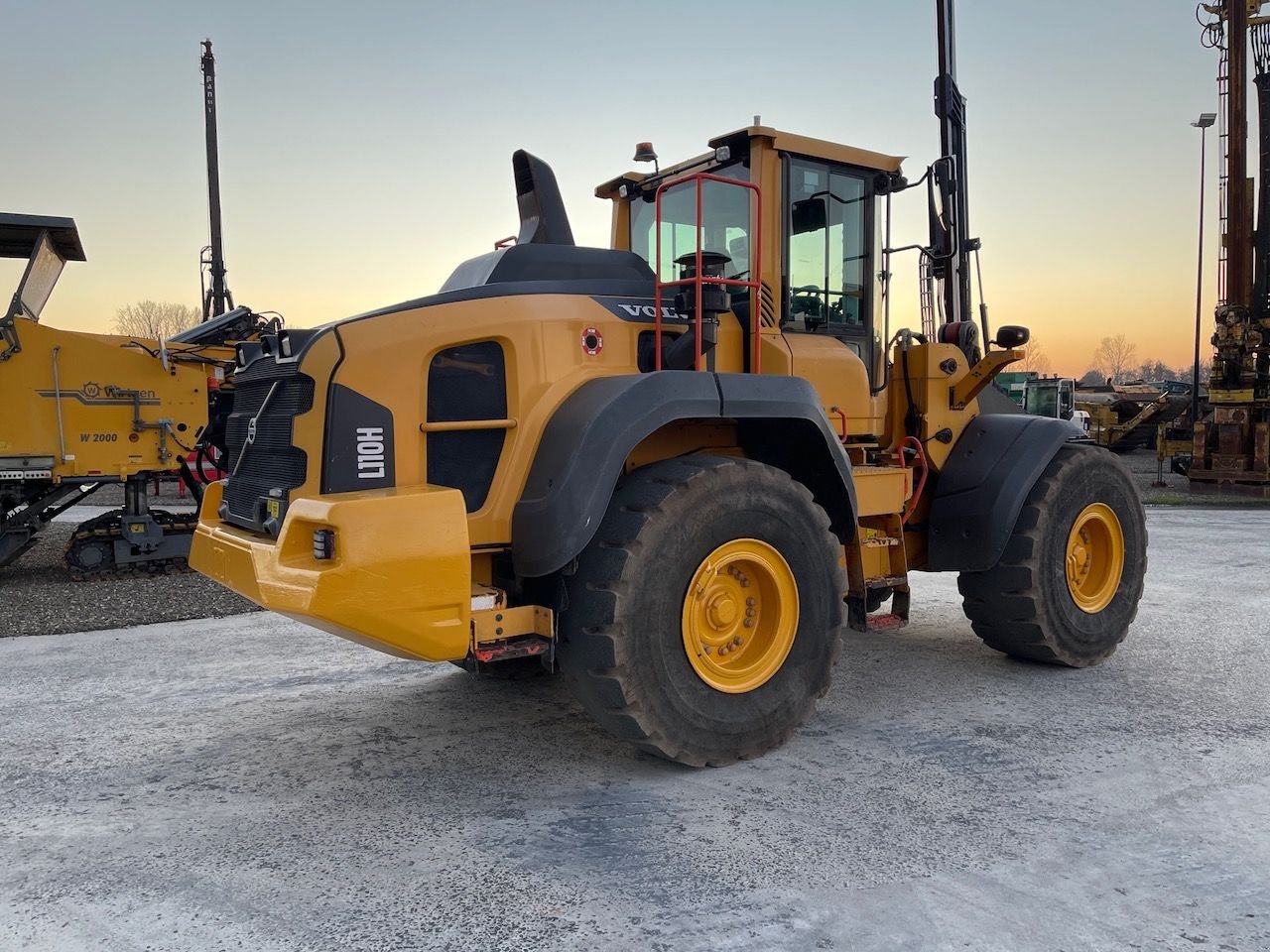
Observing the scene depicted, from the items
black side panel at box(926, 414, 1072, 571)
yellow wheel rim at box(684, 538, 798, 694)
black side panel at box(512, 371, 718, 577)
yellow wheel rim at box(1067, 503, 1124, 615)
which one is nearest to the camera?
black side panel at box(512, 371, 718, 577)

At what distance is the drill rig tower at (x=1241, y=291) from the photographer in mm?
18125

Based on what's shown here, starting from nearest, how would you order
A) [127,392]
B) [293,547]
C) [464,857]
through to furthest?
1. [464,857]
2. [293,547]
3. [127,392]

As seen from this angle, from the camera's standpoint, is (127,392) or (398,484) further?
(127,392)

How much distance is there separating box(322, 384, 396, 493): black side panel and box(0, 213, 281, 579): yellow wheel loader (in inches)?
293

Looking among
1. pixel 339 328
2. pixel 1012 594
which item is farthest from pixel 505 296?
pixel 1012 594

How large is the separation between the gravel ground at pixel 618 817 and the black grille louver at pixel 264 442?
1123 millimetres

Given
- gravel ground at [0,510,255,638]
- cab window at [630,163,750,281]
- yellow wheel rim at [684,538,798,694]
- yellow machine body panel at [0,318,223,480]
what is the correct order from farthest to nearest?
yellow machine body panel at [0,318,223,480]
gravel ground at [0,510,255,638]
cab window at [630,163,750,281]
yellow wheel rim at [684,538,798,694]

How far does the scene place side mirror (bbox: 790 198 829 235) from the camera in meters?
5.16

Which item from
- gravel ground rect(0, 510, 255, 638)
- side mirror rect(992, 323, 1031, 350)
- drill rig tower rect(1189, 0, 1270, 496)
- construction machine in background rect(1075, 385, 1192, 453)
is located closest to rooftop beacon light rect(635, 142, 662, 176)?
side mirror rect(992, 323, 1031, 350)

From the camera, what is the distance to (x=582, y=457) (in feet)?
12.6

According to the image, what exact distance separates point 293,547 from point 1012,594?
12.8 feet

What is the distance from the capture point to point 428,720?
4.95 m

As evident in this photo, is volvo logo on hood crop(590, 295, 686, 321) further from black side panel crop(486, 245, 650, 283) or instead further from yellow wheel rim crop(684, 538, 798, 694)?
yellow wheel rim crop(684, 538, 798, 694)

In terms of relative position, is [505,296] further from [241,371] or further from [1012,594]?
[1012,594]
